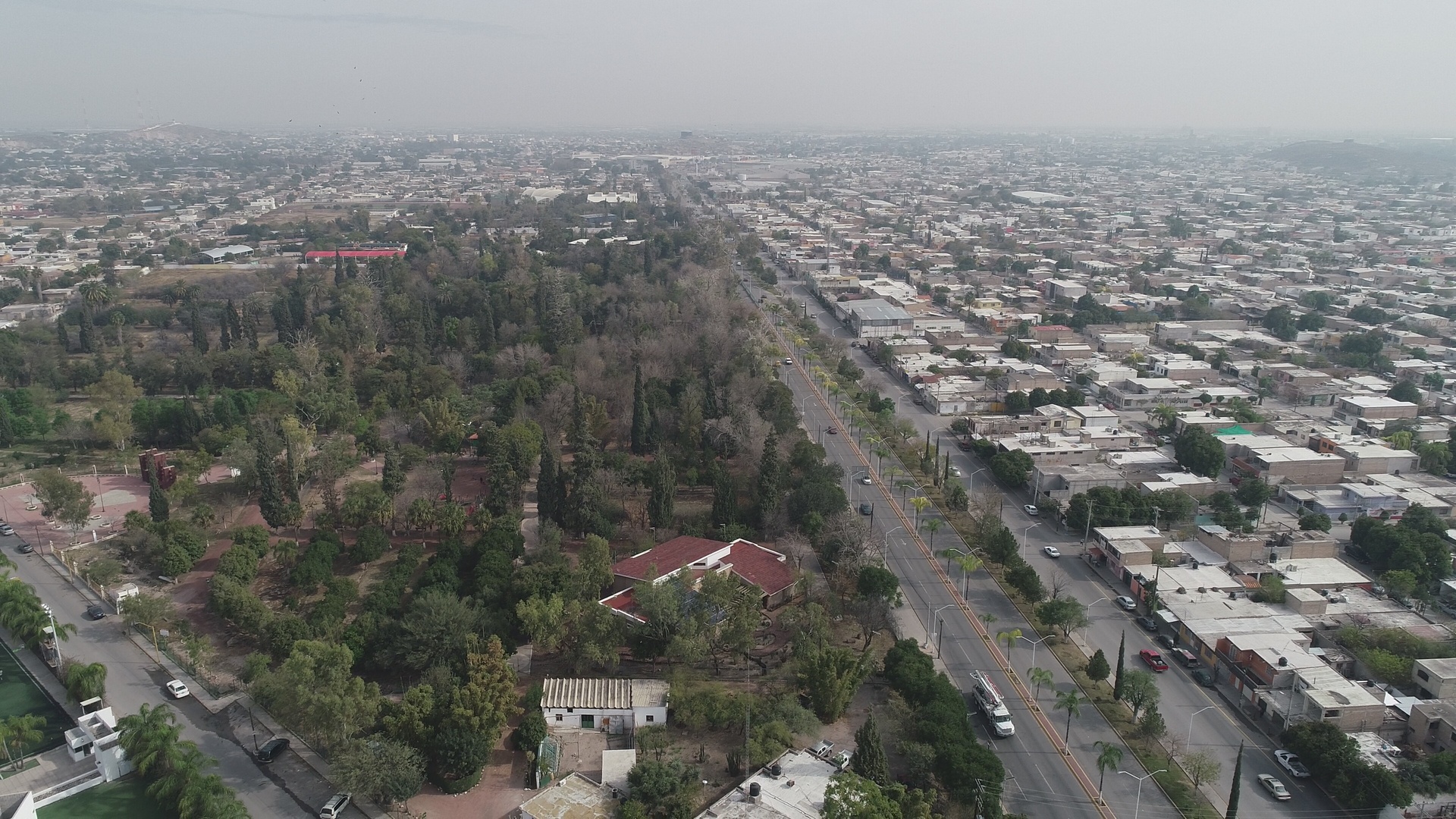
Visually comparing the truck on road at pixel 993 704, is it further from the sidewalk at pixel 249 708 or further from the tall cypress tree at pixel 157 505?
the tall cypress tree at pixel 157 505

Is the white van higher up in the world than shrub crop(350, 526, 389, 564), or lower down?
lower down

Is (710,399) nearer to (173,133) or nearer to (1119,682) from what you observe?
(1119,682)

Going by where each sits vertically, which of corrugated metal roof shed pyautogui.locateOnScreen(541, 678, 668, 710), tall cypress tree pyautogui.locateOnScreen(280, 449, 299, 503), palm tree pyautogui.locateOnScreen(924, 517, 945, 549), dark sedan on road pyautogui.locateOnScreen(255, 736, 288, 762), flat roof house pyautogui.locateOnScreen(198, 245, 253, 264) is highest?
flat roof house pyautogui.locateOnScreen(198, 245, 253, 264)

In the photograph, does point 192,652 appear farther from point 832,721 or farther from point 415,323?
point 415,323

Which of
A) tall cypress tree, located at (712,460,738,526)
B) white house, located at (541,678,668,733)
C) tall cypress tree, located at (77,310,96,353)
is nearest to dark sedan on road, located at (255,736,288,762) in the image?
white house, located at (541,678,668,733)

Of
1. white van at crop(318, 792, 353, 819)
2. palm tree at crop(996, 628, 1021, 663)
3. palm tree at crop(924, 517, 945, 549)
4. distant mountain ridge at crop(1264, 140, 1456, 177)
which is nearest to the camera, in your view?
white van at crop(318, 792, 353, 819)

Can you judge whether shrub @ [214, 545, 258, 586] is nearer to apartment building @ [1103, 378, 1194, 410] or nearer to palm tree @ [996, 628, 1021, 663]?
palm tree @ [996, 628, 1021, 663]

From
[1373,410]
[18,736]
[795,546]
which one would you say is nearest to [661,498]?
[795,546]

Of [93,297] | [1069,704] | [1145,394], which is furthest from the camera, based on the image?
[93,297]
